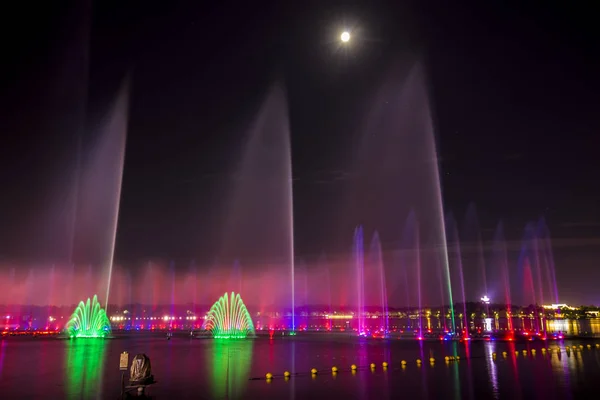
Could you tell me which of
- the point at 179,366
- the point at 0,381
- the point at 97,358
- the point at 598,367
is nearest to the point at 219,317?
the point at 97,358

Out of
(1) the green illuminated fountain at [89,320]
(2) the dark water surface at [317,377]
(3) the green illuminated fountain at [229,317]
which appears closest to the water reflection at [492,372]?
(2) the dark water surface at [317,377]

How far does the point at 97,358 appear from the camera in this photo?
3091 centimetres

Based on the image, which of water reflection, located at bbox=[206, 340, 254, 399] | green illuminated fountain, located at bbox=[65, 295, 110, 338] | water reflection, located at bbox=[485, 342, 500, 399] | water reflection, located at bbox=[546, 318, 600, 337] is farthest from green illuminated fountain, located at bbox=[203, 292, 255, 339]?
water reflection, located at bbox=[546, 318, 600, 337]

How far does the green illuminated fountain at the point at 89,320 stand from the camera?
58.1m

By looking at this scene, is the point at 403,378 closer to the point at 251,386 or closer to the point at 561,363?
the point at 251,386

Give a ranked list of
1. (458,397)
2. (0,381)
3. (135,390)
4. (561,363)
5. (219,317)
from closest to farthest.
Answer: (458,397) → (135,390) → (0,381) → (561,363) → (219,317)

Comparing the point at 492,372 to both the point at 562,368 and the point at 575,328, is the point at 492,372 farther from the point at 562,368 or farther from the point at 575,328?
the point at 575,328

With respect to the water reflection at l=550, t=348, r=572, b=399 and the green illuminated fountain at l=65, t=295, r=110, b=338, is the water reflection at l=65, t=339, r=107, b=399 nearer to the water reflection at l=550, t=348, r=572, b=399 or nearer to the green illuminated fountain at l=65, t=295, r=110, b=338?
the water reflection at l=550, t=348, r=572, b=399

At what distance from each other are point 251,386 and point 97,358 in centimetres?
1704

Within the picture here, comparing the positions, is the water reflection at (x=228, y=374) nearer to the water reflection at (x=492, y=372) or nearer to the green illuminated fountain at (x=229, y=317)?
the water reflection at (x=492, y=372)

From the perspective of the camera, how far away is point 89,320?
193 feet

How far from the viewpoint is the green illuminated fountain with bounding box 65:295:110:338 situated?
58125mm

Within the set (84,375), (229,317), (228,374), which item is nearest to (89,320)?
(229,317)

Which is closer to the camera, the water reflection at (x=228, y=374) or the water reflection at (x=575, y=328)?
the water reflection at (x=228, y=374)
